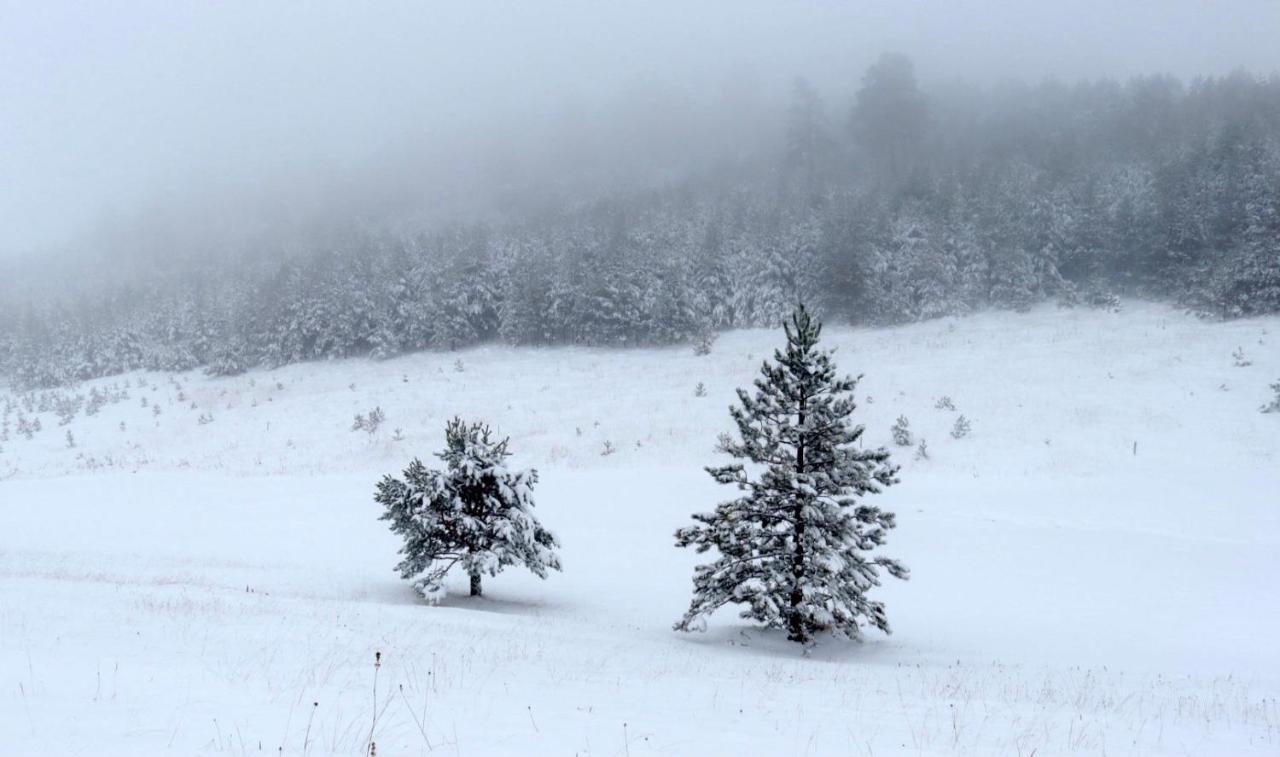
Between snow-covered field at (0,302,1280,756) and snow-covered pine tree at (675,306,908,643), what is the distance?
36.1 inches

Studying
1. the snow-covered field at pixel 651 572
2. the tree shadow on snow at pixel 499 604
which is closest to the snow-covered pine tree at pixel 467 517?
the tree shadow on snow at pixel 499 604

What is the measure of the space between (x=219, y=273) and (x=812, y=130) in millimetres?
60076

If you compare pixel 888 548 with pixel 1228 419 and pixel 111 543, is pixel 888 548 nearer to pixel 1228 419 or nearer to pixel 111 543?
pixel 1228 419

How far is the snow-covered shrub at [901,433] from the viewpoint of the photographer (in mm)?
28062

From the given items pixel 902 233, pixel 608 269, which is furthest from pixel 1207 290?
pixel 608 269

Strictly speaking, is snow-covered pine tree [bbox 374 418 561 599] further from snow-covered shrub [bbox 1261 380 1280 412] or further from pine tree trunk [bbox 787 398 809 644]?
snow-covered shrub [bbox 1261 380 1280 412]

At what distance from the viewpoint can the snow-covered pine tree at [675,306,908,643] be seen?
1229 cm

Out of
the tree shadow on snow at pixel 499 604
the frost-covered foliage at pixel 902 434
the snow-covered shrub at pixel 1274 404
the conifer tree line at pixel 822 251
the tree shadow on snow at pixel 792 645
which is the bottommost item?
the tree shadow on snow at pixel 499 604

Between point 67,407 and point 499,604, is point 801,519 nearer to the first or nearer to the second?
point 499,604

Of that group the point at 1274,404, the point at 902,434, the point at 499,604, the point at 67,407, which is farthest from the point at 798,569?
the point at 67,407

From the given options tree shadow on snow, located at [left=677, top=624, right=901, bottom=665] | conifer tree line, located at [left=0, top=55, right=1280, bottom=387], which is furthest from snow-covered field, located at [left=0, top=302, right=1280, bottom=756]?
conifer tree line, located at [left=0, top=55, right=1280, bottom=387]

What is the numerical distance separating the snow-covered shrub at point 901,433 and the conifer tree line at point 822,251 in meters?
21.0

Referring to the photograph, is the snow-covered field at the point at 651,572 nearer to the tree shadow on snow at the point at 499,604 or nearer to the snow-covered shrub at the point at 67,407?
the tree shadow on snow at the point at 499,604

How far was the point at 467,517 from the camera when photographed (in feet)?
51.3
